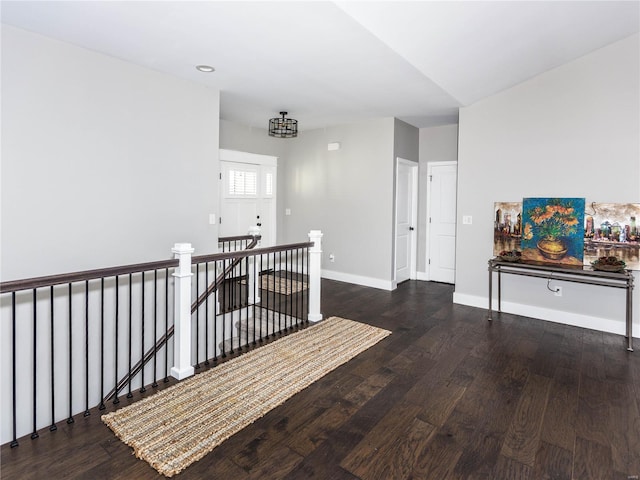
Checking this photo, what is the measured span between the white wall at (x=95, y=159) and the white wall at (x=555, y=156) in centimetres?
342

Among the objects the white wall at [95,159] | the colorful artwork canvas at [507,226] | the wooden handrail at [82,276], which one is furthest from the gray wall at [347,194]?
the wooden handrail at [82,276]

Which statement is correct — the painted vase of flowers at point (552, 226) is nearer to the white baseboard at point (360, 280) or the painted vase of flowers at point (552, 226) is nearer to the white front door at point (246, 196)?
the white baseboard at point (360, 280)

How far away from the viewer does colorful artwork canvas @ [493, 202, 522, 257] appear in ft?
15.0

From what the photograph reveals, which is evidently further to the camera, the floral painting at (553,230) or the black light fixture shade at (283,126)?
the black light fixture shade at (283,126)

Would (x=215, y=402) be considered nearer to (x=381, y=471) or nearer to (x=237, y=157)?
(x=381, y=471)

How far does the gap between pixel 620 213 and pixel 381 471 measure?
378 cm

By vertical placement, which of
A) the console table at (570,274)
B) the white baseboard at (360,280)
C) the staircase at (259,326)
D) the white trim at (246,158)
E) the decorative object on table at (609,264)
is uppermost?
the white trim at (246,158)

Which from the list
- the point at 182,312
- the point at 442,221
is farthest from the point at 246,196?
the point at 182,312

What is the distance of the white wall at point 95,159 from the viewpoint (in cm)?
287

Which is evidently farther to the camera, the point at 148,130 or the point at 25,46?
the point at 148,130

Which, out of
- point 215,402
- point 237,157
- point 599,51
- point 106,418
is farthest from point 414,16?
point 237,157

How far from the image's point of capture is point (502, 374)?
3043 mm

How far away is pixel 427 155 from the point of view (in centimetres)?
643

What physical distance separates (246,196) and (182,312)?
153 inches
